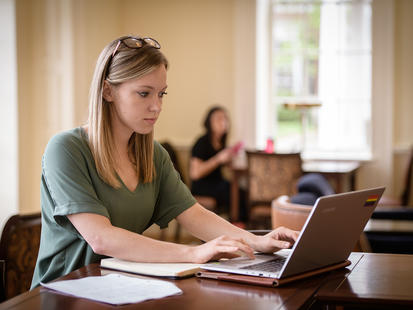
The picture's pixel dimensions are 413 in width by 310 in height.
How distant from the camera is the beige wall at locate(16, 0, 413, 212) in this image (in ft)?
15.2

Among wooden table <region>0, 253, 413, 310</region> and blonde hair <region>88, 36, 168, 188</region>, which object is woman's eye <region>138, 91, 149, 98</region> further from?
wooden table <region>0, 253, 413, 310</region>

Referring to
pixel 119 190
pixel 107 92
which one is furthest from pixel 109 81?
pixel 119 190

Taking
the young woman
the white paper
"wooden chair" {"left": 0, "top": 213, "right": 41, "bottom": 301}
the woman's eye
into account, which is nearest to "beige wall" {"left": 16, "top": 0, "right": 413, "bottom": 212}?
"wooden chair" {"left": 0, "top": 213, "right": 41, "bottom": 301}

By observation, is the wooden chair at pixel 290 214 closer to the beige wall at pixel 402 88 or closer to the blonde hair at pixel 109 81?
the blonde hair at pixel 109 81

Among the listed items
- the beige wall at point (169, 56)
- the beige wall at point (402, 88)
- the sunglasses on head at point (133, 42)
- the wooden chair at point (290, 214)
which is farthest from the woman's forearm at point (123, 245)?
the beige wall at point (402, 88)

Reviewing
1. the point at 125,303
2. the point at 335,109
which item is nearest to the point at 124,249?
the point at 125,303

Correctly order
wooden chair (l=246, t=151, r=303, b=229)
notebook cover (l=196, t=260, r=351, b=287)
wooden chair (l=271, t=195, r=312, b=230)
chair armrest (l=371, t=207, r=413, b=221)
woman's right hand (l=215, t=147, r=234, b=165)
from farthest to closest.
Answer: woman's right hand (l=215, t=147, r=234, b=165) → wooden chair (l=246, t=151, r=303, b=229) → chair armrest (l=371, t=207, r=413, b=221) → wooden chair (l=271, t=195, r=312, b=230) → notebook cover (l=196, t=260, r=351, b=287)

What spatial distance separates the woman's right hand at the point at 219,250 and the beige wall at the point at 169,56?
3281 mm

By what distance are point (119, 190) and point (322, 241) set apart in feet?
2.07

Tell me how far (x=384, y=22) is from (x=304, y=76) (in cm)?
93

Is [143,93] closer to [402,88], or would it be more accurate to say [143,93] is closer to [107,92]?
[107,92]

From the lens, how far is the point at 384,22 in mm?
5711

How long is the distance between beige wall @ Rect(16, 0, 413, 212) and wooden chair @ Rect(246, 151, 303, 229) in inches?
43.5

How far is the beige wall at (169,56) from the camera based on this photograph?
4.63 meters
